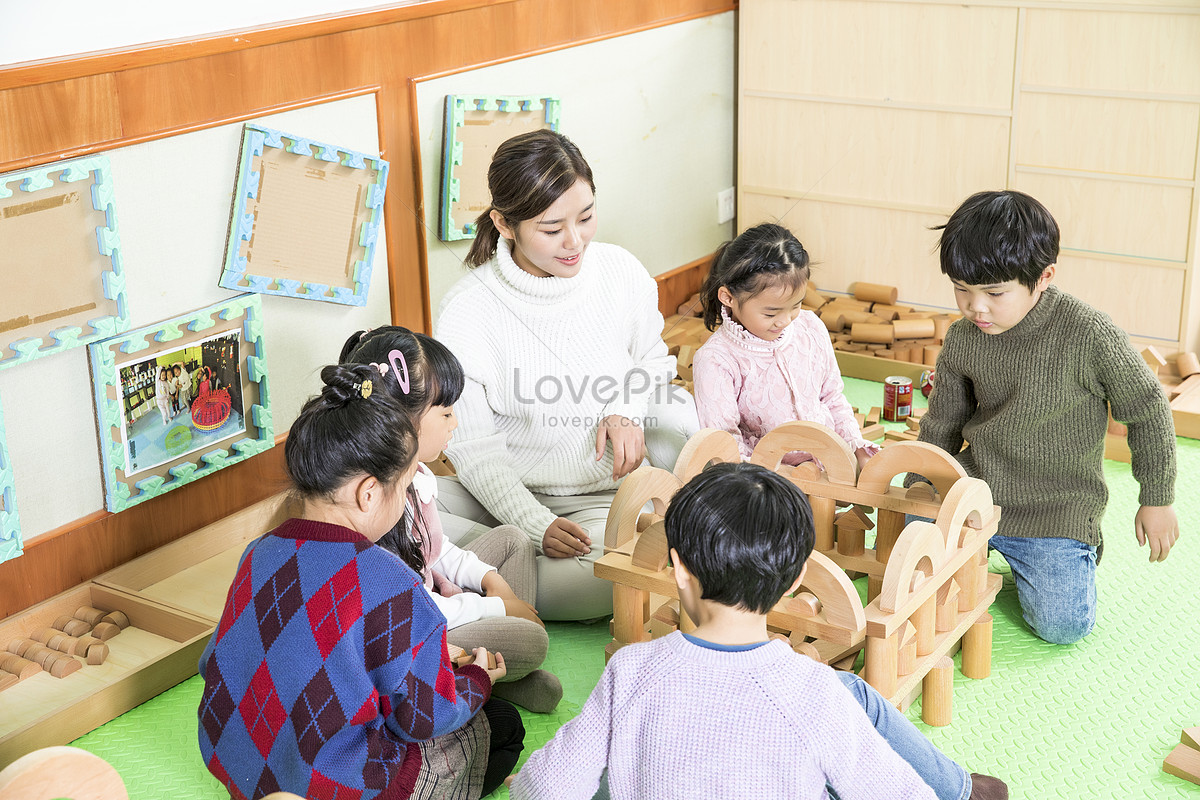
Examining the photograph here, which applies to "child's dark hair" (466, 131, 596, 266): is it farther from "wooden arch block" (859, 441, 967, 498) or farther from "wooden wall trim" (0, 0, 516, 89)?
"wooden arch block" (859, 441, 967, 498)

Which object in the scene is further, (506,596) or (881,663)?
(506,596)

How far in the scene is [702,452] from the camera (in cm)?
170

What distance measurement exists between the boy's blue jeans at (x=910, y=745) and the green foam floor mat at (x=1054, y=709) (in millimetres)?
213

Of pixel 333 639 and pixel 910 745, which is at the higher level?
pixel 333 639

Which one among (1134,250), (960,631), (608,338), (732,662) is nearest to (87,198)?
(608,338)

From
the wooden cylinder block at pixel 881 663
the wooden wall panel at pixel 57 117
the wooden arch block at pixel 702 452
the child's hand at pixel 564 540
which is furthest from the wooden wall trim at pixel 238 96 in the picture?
the wooden cylinder block at pixel 881 663

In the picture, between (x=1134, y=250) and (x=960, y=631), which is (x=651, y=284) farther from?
(x=1134, y=250)

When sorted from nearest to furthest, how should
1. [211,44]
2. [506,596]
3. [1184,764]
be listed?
1. [1184,764]
2. [506,596]
3. [211,44]

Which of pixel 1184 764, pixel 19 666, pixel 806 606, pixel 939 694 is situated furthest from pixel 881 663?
pixel 19 666

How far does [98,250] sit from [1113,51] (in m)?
2.32

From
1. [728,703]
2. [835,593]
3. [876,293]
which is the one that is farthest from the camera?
[876,293]

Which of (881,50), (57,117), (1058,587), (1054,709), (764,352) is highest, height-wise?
(881,50)

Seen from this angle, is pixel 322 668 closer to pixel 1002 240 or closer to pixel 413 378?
pixel 413 378

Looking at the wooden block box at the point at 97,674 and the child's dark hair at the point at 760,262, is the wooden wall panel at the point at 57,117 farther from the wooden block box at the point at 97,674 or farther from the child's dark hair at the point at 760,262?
the child's dark hair at the point at 760,262
